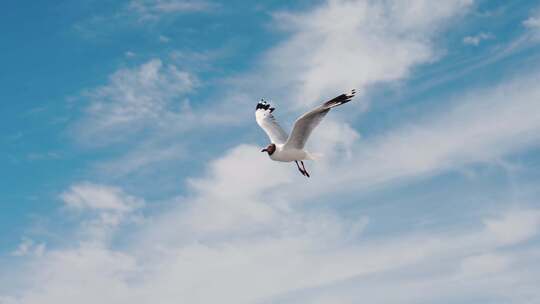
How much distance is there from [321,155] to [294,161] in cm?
191

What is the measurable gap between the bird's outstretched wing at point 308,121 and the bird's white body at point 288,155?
0.85 ft

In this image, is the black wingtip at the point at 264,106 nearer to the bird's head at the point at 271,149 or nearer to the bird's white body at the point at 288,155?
the bird's head at the point at 271,149

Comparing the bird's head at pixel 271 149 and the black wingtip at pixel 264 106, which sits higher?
the black wingtip at pixel 264 106

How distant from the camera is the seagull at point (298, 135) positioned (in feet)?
98.5

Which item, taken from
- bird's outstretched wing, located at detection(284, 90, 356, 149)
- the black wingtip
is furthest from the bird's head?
the black wingtip

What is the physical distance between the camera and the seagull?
98.5 feet

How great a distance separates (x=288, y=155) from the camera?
110 ft

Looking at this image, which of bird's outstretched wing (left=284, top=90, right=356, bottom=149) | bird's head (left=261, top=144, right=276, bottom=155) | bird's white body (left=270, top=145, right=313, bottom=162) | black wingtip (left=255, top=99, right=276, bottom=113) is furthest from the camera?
black wingtip (left=255, top=99, right=276, bottom=113)

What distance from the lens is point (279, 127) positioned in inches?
1580

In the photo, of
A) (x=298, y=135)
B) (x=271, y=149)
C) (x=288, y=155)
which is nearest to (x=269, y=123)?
(x=271, y=149)

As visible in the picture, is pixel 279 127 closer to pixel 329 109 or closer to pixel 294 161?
pixel 294 161

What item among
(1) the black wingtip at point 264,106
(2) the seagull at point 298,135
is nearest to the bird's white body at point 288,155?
(2) the seagull at point 298,135

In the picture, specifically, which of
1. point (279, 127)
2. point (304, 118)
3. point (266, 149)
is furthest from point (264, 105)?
point (304, 118)

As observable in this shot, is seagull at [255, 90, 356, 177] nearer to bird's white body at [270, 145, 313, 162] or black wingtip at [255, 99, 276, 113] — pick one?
bird's white body at [270, 145, 313, 162]
